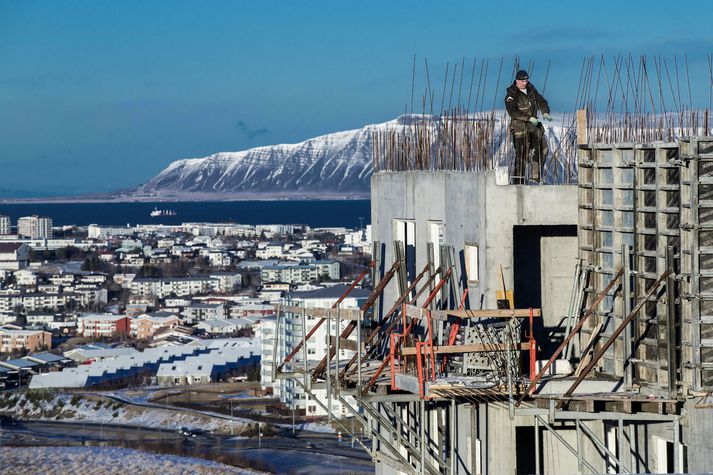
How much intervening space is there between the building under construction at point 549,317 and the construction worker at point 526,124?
59 cm

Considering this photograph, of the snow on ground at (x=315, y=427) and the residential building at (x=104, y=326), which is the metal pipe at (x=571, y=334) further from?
the residential building at (x=104, y=326)

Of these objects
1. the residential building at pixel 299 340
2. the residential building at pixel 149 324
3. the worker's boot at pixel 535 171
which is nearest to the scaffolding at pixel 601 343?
the worker's boot at pixel 535 171

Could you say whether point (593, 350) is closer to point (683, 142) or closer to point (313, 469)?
point (683, 142)

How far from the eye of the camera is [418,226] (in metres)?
26.1

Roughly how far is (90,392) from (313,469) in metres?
43.4

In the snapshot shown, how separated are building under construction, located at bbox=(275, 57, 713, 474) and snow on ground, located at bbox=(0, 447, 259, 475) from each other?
73.4 metres

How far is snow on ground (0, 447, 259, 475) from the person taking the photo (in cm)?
9844

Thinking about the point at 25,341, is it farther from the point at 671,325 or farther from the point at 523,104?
the point at 671,325

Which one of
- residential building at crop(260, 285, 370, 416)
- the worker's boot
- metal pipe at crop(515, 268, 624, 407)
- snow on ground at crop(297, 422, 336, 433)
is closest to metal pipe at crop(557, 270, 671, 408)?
metal pipe at crop(515, 268, 624, 407)

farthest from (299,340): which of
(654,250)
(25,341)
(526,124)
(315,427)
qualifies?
(654,250)

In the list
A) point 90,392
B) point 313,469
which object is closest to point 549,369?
point 313,469

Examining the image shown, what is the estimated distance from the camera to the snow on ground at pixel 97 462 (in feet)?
323

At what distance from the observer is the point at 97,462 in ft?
336

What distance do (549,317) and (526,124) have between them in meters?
2.62
